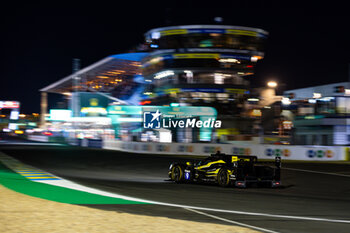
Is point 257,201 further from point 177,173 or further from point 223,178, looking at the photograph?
point 177,173

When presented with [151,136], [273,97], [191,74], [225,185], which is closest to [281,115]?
[273,97]

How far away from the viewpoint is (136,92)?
256 feet

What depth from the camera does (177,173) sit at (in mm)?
15281

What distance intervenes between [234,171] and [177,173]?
2.46 metres

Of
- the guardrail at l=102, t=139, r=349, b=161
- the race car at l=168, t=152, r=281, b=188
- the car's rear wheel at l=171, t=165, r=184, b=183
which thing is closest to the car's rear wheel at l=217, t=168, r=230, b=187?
the race car at l=168, t=152, r=281, b=188

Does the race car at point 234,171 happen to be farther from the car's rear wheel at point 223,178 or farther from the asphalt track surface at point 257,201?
the asphalt track surface at point 257,201

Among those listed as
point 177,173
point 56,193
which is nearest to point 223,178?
point 177,173

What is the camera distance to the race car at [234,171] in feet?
44.4

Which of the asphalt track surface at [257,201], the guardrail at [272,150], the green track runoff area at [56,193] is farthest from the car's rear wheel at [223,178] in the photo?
the guardrail at [272,150]

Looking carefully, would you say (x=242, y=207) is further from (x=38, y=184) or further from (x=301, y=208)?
(x=38, y=184)

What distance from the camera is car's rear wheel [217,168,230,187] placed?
1376 cm

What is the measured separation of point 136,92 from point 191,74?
66.9 feet

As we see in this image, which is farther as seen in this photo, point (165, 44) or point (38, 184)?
point (165, 44)

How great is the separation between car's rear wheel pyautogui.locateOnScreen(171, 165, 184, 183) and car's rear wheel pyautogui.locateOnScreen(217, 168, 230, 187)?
1550 millimetres
